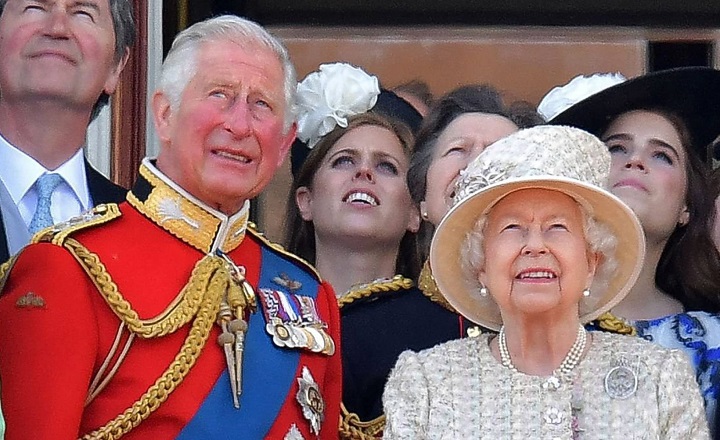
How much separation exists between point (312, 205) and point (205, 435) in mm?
967

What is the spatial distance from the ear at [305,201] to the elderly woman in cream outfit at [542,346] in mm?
854

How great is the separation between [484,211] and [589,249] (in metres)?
0.17

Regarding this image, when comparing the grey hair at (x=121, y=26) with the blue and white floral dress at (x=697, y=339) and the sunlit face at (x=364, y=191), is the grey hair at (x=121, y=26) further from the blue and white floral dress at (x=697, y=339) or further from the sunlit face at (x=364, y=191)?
the blue and white floral dress at (x=697, y=339)

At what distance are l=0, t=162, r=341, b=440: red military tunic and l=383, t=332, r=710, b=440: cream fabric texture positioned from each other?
0.66 ft

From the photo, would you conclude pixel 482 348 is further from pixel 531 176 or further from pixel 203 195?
pixel 203 195

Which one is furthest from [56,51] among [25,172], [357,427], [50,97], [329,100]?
[357,427]

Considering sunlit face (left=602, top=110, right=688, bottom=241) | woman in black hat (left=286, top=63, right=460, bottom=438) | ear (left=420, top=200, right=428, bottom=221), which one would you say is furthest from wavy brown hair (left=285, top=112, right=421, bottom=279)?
sunlit face (left=602, top=110, right=688, bottom=241)

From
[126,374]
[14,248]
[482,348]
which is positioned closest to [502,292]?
[482,348]

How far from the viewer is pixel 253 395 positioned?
8.23 ft

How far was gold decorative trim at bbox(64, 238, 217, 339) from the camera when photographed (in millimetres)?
2414

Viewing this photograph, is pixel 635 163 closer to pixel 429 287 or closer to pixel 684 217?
pixel 684 217

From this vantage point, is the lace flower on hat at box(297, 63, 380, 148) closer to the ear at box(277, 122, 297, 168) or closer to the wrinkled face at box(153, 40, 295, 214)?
the ear at box(277, 122, 297, 168)

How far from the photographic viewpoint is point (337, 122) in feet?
10.8

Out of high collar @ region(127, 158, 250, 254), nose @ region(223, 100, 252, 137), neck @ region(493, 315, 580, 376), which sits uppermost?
nose @ region(223, 100, 252, 137)
